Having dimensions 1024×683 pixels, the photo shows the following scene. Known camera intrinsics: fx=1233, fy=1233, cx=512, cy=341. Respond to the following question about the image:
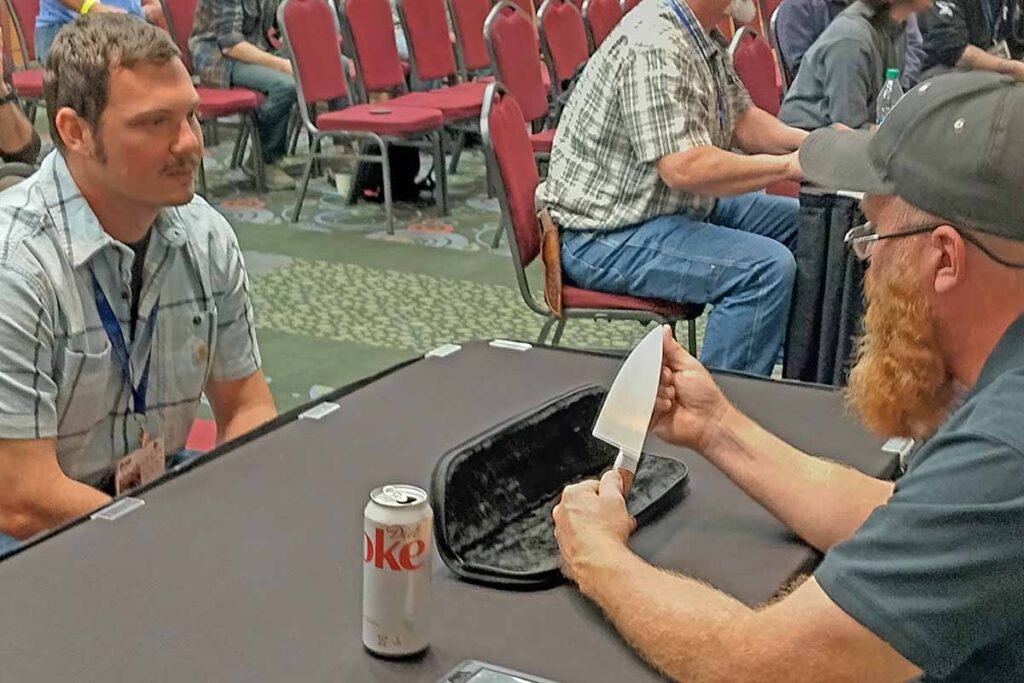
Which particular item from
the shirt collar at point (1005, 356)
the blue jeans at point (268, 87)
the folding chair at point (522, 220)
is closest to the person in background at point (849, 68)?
the folding chair at point (522, 220)

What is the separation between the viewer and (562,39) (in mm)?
5746

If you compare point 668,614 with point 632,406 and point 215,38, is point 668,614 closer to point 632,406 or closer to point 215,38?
point 632,406

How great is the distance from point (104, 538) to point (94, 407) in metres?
0.50

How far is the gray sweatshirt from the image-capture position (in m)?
3.65

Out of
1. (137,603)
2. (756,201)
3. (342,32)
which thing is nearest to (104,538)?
(137,603)

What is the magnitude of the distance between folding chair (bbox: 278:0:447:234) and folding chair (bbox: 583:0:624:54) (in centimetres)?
110

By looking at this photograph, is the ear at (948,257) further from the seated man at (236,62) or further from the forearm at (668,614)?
the seated man at (236,62)

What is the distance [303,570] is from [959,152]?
0.75m

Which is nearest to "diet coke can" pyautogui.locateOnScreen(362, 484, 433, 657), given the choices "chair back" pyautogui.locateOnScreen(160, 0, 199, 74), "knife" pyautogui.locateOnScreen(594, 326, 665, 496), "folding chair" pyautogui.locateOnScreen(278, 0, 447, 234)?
"knife" pyautogui.locateOnScreen(594, 326, 665, 496)

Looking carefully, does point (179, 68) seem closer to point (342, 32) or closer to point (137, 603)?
point (137, 603)

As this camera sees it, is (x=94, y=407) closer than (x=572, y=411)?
No

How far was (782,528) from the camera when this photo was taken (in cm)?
143

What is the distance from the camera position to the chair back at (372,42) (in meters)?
5.56

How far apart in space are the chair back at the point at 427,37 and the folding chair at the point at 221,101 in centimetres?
79
